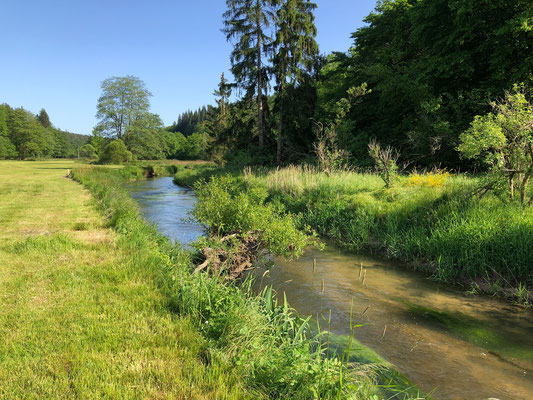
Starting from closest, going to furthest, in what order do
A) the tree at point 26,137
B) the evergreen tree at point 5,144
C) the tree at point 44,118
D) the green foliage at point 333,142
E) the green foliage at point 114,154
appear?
the green foliage at point 333,142 → the green foliage at point 114,154 → the evergreen tree at point 5,144 → the tree at point 26,137 → the tree at point 44,118

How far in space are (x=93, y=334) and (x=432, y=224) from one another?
8.13 m

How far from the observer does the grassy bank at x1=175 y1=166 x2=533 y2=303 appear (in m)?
6.26

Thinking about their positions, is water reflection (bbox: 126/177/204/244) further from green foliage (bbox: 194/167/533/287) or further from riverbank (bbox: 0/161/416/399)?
green foliage (bbox: 194/167/533/287)

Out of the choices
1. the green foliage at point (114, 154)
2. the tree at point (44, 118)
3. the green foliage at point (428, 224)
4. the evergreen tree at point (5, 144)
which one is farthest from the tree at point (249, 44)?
the tree at point (44, 118)

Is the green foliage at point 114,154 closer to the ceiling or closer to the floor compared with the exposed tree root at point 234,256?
closer to the ceiling

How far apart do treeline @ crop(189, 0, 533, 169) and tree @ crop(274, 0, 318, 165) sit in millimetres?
70

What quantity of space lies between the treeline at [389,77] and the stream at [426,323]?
359 inches

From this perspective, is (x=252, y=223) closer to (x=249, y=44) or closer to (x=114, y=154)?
(x=249, y=44)

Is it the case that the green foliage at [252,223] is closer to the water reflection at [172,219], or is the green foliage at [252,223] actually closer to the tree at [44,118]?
the water reflection at [172,219]

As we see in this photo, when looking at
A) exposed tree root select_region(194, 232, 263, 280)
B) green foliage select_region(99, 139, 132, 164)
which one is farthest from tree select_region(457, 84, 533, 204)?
green foliage select_region(99, 139, 132, 164)

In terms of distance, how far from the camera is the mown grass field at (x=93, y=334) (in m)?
2.41

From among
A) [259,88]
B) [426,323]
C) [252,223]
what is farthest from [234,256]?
[259,88]

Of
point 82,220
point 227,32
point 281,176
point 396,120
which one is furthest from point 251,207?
point 227,32

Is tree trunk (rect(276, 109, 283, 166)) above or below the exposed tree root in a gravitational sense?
above
